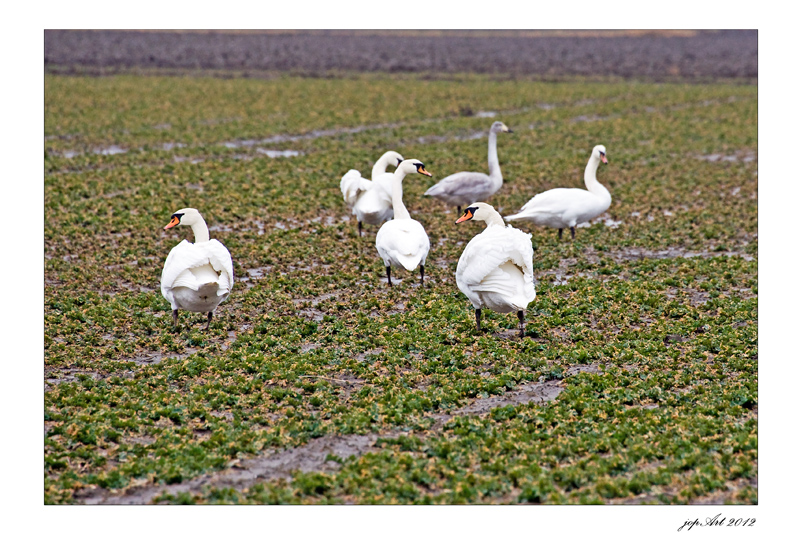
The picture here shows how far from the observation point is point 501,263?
8.72m

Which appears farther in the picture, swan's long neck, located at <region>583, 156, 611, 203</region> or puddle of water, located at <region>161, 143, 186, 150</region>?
puddle of water, located at <region>161, 143, 186, 150</region>

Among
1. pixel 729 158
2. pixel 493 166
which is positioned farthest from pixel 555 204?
pixel 729 158

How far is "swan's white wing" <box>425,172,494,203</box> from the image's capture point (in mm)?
15516

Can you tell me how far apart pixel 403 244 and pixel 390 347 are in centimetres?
203

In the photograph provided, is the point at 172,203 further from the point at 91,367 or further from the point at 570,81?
the point at 570,81

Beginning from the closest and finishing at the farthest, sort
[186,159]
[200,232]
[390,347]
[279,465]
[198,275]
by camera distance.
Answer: [279,465], [198,275], [390,347], [200,232], [186,159]

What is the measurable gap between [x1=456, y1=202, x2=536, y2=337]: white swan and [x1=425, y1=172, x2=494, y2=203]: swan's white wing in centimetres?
634

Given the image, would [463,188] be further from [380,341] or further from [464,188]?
[380,341]

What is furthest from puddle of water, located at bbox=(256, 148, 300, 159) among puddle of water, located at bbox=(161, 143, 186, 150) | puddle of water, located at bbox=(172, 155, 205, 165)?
puddle of water, located at bbox=(161, 143, 186, 150)

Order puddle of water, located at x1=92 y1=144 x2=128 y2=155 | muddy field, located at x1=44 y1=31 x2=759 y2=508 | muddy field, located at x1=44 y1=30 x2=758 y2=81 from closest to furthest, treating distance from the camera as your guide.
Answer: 1. muddy field, located at x1=44 y1=31 x2=759 y2=508
2. puddle of water, located at x1=92 y1=144 x2=128 y2=155
3. muddy field, located at x1=44 y1=30 x2=758 y2=81

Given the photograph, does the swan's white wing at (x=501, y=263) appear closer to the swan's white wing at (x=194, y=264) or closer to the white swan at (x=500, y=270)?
the white swan at (x=500, y=270)

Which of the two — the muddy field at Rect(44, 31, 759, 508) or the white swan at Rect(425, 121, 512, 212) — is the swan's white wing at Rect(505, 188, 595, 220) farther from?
the white swan at Rect(425, 121, 512, 212)

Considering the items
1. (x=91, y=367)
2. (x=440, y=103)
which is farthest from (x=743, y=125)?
(x=91, y=367)

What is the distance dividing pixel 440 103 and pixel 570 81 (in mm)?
17153
